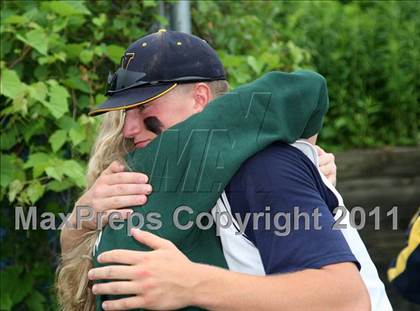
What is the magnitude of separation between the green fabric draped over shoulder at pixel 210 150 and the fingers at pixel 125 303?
0.07 m

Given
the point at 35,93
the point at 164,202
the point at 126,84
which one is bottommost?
the point at 35,93

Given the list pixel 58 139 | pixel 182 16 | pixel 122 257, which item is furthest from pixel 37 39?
pixel 122 257

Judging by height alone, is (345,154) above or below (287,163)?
below

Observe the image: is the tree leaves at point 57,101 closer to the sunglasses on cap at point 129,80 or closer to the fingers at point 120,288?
the sunglasses on cap at point 129,80

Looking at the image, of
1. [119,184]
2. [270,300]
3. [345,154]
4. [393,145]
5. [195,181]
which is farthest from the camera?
[393,145]

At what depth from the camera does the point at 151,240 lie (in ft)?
6.85

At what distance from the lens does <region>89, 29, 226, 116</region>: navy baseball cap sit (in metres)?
2.34

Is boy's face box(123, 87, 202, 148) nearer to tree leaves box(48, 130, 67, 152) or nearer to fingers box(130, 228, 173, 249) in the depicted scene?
fingers box(130, 228, 173, 249)

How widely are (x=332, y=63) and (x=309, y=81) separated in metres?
3.84

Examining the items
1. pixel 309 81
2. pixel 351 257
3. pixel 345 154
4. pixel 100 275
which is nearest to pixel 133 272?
pixel 100 275

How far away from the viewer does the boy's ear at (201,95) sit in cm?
239

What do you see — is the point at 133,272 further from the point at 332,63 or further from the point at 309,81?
the point at 332,63

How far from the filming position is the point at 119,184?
90.3 inches

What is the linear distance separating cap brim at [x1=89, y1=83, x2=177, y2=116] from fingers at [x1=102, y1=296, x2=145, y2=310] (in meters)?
0.50
